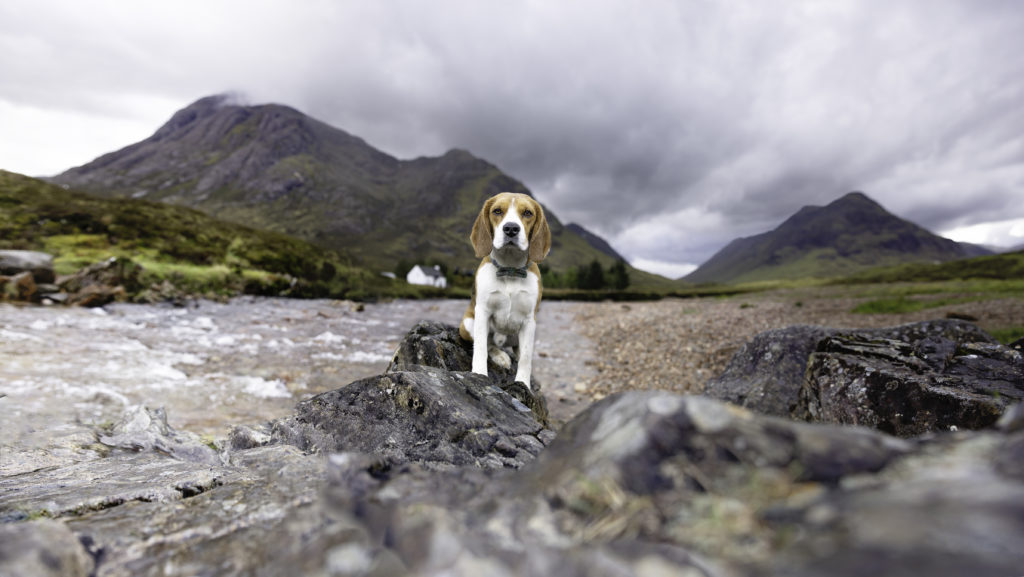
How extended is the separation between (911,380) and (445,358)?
18.6ft

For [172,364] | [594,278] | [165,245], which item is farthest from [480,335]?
[594,278]

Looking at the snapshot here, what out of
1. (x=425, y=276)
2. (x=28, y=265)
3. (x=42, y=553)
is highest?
(x=425, y=276)

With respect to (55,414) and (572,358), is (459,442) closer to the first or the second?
(55,414)

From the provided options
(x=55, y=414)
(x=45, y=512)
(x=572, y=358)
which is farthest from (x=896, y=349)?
(x=55, y=414)

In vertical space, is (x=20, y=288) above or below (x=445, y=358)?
above

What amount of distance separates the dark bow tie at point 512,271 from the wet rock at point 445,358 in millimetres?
1476

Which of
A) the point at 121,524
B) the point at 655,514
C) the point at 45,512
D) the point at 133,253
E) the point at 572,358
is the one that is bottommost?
the point at 572,358

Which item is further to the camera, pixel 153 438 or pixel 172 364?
pixel 172 364

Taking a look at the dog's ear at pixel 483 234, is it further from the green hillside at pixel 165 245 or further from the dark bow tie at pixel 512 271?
the green hillside at pixel 165 245

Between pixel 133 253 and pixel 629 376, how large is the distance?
36.8 metres

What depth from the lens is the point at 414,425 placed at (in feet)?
10.4

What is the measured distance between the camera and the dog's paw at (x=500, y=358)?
18.5 feet

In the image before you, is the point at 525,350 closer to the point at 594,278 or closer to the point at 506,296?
the point at 506,296

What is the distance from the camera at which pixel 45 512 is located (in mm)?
1929
